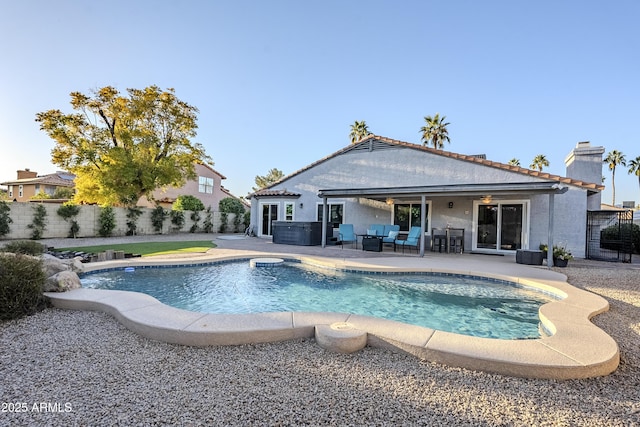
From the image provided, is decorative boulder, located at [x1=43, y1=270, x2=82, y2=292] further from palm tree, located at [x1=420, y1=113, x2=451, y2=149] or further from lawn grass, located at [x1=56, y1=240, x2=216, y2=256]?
palm tree, located at [x1=420, y1=113, x2=451, y2=149]

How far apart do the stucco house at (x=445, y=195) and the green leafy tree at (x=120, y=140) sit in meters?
8.33

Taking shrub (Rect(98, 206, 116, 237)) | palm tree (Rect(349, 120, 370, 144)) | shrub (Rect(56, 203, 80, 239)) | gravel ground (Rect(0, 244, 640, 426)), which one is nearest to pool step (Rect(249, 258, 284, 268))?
gravel ground (Rect(0, 244, 640, 426))

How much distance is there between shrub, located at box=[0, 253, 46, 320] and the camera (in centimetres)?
479

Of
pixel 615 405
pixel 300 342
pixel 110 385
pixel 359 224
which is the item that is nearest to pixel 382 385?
pixel 300 342

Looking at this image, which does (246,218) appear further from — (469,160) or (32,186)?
(32,186)

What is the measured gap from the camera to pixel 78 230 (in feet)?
57.6

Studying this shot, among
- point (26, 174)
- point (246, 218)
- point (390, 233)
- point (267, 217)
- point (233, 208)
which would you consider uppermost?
point (26, 174)

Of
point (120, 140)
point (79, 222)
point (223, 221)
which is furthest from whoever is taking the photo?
point (223, 221)

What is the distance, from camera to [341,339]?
3.69 metres

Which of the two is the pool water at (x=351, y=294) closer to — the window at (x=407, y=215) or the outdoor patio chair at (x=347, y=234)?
the outdoor patio chair at (x=347, y=234)

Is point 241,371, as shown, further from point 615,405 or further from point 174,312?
point 615,405

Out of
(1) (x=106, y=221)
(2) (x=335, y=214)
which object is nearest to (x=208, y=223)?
(1) (x=106, y=221)

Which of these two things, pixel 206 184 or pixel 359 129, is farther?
pixel 206 184

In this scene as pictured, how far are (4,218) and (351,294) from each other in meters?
17.8
